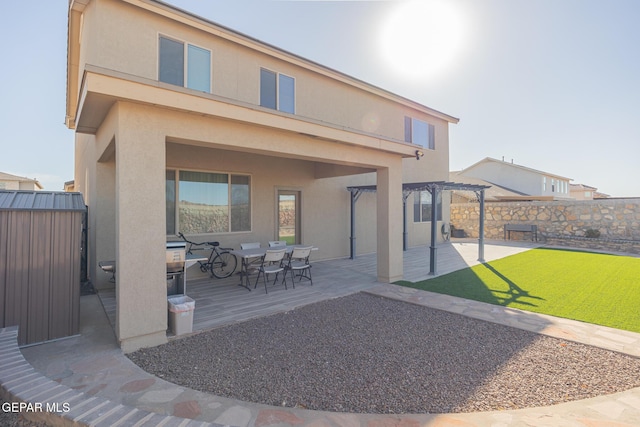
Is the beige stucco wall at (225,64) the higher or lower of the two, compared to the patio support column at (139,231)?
higher

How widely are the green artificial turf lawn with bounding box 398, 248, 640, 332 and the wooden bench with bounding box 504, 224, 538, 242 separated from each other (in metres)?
4.71

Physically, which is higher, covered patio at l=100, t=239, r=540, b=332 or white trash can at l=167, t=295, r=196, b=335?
white trash can at l=167, t=295, r=196, b=335

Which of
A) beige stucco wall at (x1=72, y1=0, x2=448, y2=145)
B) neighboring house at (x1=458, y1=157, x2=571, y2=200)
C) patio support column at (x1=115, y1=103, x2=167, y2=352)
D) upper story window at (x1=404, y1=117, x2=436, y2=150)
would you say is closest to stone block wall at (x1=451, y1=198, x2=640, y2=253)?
upper story window at (x1=404, y1=117, x2=436, y2=150)

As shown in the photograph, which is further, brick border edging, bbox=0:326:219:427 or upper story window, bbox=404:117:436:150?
upper story window, bbox=404:117:436:150

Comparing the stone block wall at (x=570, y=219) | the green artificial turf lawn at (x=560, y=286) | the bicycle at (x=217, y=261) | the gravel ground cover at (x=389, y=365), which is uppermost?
the stone block wall at (x=570, y=219)

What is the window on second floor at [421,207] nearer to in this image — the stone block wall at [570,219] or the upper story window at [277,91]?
the stone block wall at [570,219]

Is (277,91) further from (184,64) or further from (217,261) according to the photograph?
(217,261)

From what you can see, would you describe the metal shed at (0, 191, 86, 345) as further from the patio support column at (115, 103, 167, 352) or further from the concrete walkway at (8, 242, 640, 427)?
the patio support column at (115, 103, 167, 352)

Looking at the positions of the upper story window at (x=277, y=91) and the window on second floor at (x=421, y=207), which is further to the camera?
the window on second floor at (x=421, y=207)

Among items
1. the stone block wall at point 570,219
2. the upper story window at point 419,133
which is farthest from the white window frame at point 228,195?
the stone block wall at point 570,219

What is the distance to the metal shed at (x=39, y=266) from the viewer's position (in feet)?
→ 12.6

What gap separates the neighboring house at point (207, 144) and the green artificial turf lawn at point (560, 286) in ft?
6.40

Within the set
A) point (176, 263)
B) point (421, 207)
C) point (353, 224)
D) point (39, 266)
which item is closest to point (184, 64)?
point (176, 263)

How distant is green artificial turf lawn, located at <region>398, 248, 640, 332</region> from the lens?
5.32 meters
